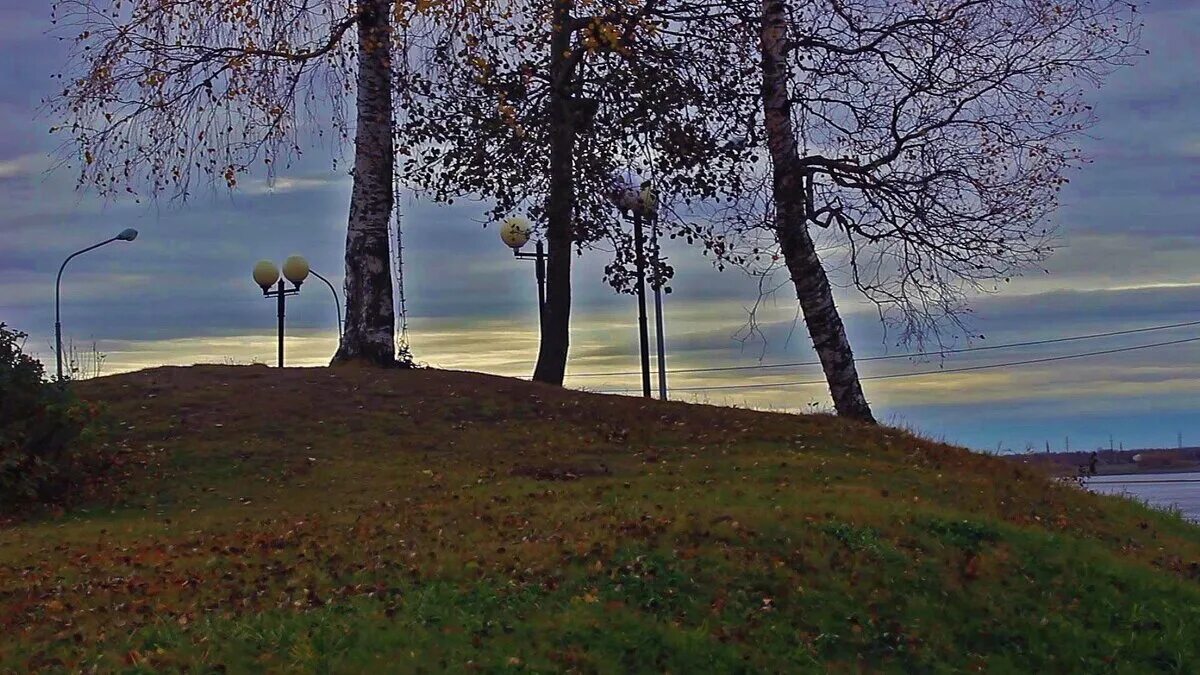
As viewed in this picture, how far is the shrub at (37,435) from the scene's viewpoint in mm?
13422

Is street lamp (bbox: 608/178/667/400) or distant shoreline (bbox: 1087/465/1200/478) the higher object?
street lamp (bbox: 608/178/667/400)

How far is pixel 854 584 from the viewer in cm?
1012

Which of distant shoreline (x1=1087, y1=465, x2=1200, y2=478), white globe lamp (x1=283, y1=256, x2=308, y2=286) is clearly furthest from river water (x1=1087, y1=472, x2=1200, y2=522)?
white globe lamp (x1=283, y1=256, x2=308, y2=286)

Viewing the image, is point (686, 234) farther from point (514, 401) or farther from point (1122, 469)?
point (1122, 469)

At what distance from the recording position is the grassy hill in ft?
28.1

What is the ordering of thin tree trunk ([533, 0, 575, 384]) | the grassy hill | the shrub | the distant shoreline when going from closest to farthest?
1. the grassy hill
2. the shrub
3. thin tree trunk ([533, 0, 575, 384])
4. the distant shoreline

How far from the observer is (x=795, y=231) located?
61.9 feet

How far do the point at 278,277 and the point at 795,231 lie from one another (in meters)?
17.3

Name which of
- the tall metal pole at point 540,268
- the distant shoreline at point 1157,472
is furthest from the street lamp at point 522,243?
the distant shoreline at point 1157,472

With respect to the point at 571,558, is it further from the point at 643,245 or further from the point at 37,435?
the point at 643,245

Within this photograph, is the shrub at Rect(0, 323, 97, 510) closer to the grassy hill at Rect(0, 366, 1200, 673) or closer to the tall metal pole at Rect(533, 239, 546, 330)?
the grassy hill at Rect(0, 366, 1200, 673)

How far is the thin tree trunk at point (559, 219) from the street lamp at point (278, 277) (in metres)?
12.2

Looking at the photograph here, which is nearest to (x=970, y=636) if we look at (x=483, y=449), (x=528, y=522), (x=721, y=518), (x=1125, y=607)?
(x=1125, y=607)

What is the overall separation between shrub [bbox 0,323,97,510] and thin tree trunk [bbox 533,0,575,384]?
25.9ft
